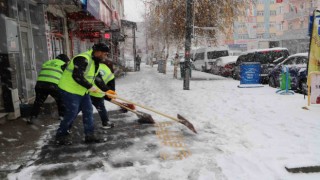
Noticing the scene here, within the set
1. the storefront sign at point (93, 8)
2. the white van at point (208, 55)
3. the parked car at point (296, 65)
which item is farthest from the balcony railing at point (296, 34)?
the storefront sign at point (93, 8)

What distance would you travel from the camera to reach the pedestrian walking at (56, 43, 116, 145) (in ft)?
15.6

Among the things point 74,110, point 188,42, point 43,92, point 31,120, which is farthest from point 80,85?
point 188,42

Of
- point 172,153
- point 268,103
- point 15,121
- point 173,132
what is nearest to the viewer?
point 172,153

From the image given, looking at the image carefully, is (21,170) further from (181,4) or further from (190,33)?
(181,4)

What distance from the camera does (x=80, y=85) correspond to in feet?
16.1

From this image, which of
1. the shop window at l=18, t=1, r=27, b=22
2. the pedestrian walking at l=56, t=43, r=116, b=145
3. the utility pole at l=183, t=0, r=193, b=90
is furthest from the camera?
the utility pole at l=183, t=0, r=193, b=90

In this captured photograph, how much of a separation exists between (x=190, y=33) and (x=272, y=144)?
299 inches

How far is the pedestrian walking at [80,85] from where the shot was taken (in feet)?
15.6

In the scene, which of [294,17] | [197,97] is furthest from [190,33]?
[294,17]

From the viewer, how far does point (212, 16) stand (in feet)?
53.9

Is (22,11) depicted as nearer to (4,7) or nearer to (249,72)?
(4,7)

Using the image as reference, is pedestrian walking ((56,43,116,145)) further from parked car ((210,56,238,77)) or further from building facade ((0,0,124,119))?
parked car ((210,56,238,77))

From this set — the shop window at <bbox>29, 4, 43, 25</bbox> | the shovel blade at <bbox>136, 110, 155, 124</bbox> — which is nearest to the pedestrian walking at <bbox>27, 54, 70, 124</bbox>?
the shovel blade at <bbox>136, 110, 155, 124</bbox>

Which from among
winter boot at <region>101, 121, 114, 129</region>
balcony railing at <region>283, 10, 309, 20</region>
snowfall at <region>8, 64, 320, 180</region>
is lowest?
snowfall at <region>8, 64, 320, 180</region>
